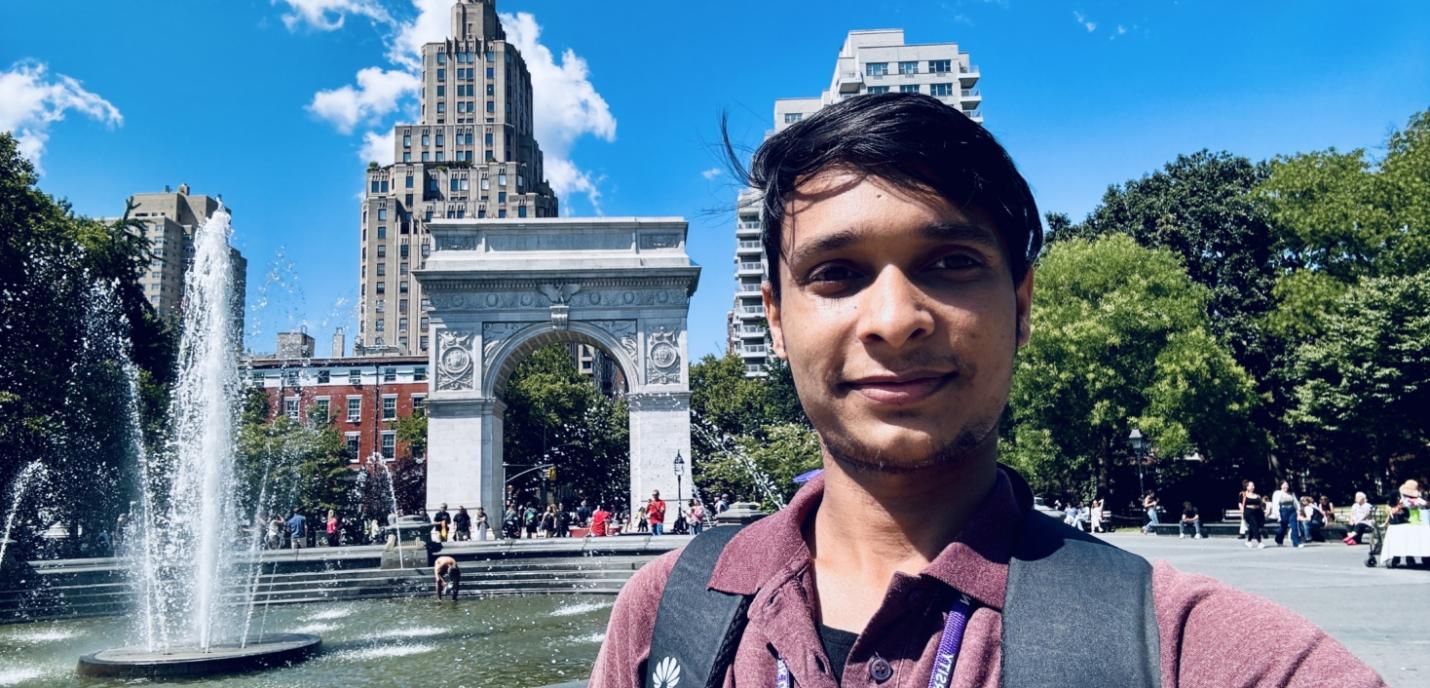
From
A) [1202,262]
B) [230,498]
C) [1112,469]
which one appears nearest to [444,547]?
[230,498]

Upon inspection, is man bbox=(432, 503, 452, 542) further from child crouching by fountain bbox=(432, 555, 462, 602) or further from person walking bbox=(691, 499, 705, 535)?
child crouching by fountain bbox=(432, 555, 462, 602)

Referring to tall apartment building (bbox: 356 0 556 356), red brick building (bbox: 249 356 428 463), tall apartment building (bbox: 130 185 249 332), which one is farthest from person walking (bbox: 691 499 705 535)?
tall apartment building (bbox: 130 185 249 332)

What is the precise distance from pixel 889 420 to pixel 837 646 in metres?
0.33

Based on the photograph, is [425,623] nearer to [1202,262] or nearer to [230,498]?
[230,498]

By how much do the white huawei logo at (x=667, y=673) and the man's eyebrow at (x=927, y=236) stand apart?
0.63m

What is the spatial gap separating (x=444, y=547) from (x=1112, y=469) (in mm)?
23194

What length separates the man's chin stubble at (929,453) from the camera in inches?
51.8


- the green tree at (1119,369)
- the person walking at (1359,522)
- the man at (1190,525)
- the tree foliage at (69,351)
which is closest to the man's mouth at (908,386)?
the person walking at (1359,522)

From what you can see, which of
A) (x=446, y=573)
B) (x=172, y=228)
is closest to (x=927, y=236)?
(x=446, y=573)

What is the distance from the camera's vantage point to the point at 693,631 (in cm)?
137

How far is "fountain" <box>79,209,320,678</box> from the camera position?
9805mm

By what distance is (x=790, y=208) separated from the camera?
4.95 feet

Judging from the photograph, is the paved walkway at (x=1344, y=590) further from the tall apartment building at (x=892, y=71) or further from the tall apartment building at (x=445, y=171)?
the tall apartment building at (x=445, y=171)

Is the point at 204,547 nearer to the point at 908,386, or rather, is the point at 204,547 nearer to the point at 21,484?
the point at 908,386
